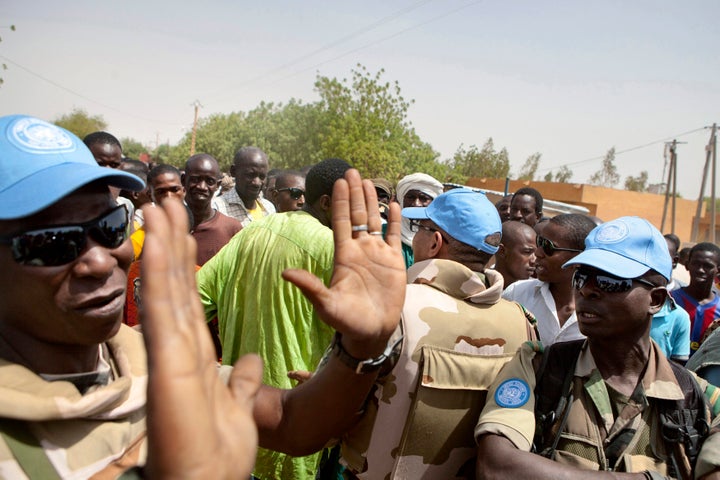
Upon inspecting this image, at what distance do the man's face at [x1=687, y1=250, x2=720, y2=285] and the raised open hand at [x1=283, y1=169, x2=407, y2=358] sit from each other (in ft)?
15.1

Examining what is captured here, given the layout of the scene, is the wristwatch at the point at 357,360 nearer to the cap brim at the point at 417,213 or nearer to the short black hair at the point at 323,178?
the cap brim at the point at 417,213

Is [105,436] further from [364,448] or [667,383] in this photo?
[667,383]

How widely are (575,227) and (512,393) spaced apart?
69.0 inches

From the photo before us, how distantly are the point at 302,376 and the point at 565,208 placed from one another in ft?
64.3

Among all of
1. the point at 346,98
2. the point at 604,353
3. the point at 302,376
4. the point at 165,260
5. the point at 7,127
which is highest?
the point at 346,98

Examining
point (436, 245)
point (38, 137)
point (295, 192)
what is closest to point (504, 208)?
point (295, 192)

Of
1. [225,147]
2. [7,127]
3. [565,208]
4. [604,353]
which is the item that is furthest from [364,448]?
[225,147]

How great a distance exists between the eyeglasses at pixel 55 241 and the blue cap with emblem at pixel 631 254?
1.77 meters

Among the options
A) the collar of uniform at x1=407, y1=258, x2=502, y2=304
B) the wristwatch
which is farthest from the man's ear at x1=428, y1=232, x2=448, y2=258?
the wristwatch

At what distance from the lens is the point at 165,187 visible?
481 cm

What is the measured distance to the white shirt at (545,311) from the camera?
2984 millimetres

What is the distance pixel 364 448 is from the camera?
7.11 feet

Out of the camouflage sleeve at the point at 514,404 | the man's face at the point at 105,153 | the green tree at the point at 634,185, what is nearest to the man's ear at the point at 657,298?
the camouflage sleeve at the point at 514,404

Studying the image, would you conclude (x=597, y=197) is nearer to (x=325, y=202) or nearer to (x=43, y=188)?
(x=325, y=202)
